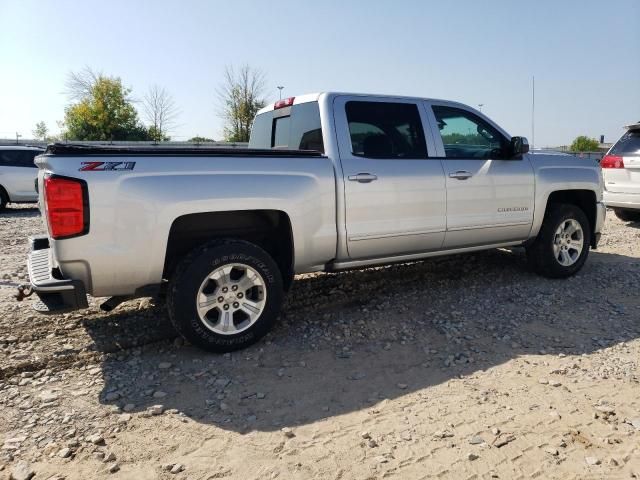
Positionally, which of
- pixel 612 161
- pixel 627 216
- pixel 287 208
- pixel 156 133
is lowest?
pixel 627 216

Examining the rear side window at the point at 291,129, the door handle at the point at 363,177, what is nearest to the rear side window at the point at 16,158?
the rear side window at the point at 291,129

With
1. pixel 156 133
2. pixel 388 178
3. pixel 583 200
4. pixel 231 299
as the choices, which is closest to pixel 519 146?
pixel 583 200

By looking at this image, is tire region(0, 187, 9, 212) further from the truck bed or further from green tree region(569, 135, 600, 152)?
green tree region(569, 135, 600, 152)

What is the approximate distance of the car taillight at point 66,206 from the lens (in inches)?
121

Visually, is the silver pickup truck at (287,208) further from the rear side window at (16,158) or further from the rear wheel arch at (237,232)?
the rear side window at (16,158)

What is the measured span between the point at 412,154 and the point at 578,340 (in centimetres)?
212

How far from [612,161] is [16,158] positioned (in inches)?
538

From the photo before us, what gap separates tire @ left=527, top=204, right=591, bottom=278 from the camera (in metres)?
5.44

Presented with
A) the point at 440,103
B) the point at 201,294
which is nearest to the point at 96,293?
the point at 201,294

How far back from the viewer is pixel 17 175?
12.5 m

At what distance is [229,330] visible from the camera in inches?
145

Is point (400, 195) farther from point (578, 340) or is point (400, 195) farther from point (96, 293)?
point (96, 293)

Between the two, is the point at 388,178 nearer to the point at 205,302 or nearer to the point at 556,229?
the point at 205,302

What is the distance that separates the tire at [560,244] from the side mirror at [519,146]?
0.95 m
